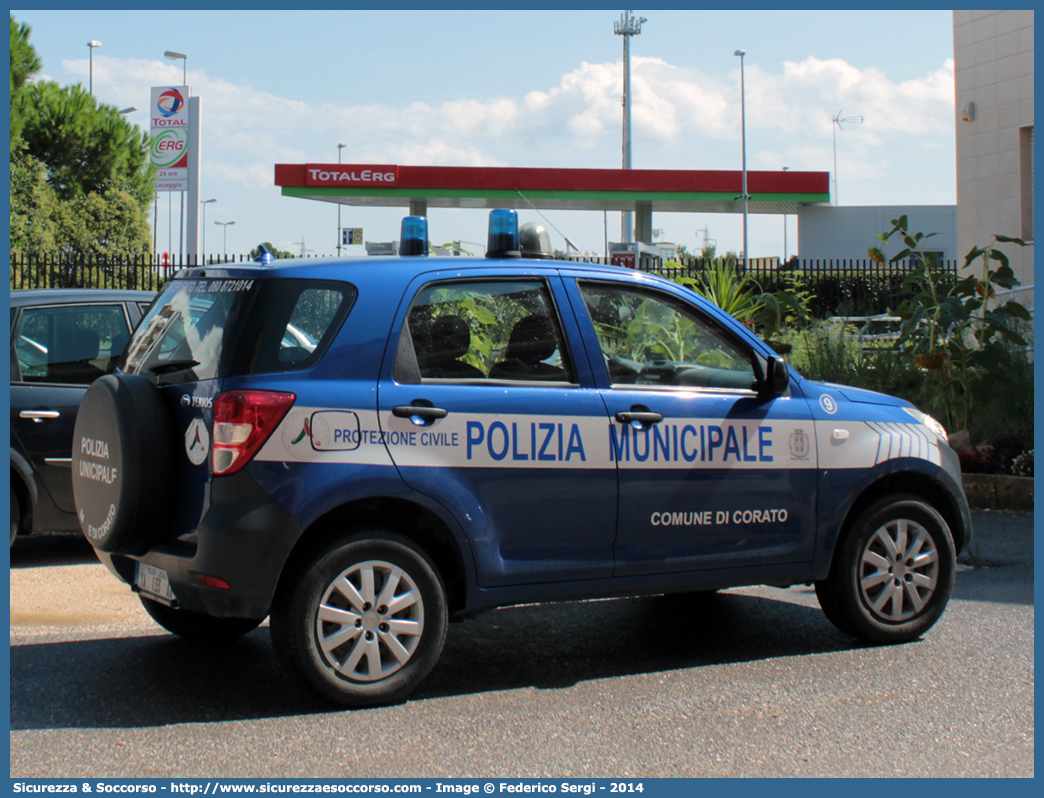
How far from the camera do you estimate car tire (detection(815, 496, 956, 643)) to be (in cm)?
526

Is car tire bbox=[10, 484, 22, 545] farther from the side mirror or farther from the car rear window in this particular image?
the side mirror

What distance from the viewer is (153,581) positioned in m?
4.39

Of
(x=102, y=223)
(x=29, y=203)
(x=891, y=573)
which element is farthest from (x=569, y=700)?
(x=102, y=223)

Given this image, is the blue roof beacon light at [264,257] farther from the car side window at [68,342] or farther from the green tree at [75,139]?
the green tree at [75,139]

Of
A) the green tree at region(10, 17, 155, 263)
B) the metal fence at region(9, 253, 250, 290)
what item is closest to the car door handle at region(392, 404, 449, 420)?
the metal fence at region(9, 253, 250, 290)

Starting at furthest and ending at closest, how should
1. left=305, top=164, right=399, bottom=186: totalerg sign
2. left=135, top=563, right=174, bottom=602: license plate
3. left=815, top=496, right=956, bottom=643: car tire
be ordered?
left=305, top=164, right=399, bottom=186: totalerg sign, left=815, top=496, right=956, bottom=643: car tire, left=135, top=563, right=174, bottom=602: license plate

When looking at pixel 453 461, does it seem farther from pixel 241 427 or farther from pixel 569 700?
pixel 569 700

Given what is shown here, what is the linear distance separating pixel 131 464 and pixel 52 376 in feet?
10.3

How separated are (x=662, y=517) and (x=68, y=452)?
403cm

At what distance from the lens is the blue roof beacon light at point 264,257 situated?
4595 millimetres

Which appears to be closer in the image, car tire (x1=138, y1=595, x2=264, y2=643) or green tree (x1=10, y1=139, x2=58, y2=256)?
car tire (x1=138, y1=595, x2=264, y2=643)

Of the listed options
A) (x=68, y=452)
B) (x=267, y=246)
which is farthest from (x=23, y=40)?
(x=267, y=246)

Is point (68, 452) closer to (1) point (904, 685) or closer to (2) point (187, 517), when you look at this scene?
(2) point (187, 517)

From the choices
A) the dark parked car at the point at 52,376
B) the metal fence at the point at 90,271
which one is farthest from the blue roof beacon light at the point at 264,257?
the metal fence at the point at 90,271
